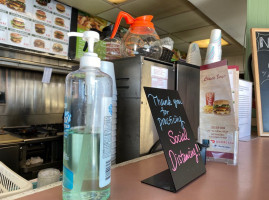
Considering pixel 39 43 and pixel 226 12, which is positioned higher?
pixel 226 12

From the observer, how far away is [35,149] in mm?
2475

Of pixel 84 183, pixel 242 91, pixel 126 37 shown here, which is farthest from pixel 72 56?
pixel 84 183

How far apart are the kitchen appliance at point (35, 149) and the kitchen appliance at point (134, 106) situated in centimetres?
175

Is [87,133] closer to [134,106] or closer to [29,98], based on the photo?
[134,106]

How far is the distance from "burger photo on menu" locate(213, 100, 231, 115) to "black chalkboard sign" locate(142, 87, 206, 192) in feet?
0.72

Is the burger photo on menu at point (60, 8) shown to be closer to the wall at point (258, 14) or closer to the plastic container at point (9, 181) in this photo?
the wall at point (258, 14)

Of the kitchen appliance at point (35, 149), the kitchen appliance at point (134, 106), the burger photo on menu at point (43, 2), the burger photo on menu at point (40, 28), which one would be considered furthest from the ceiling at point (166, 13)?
the kitchen appliance at point (134, 106)

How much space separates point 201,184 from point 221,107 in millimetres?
359

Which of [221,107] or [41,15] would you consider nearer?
[221,107]

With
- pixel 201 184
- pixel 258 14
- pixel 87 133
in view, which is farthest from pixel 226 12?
pixel 87 133

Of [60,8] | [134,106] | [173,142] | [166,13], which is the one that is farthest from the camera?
[166,13]

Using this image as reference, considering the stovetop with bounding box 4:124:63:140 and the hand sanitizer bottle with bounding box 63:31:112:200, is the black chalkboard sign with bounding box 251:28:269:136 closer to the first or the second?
the hand sanitizer bottle with bounding box 63:31:112:200

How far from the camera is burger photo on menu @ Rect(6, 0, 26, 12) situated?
2.46 m

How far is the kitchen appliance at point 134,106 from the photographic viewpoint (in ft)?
3.14
